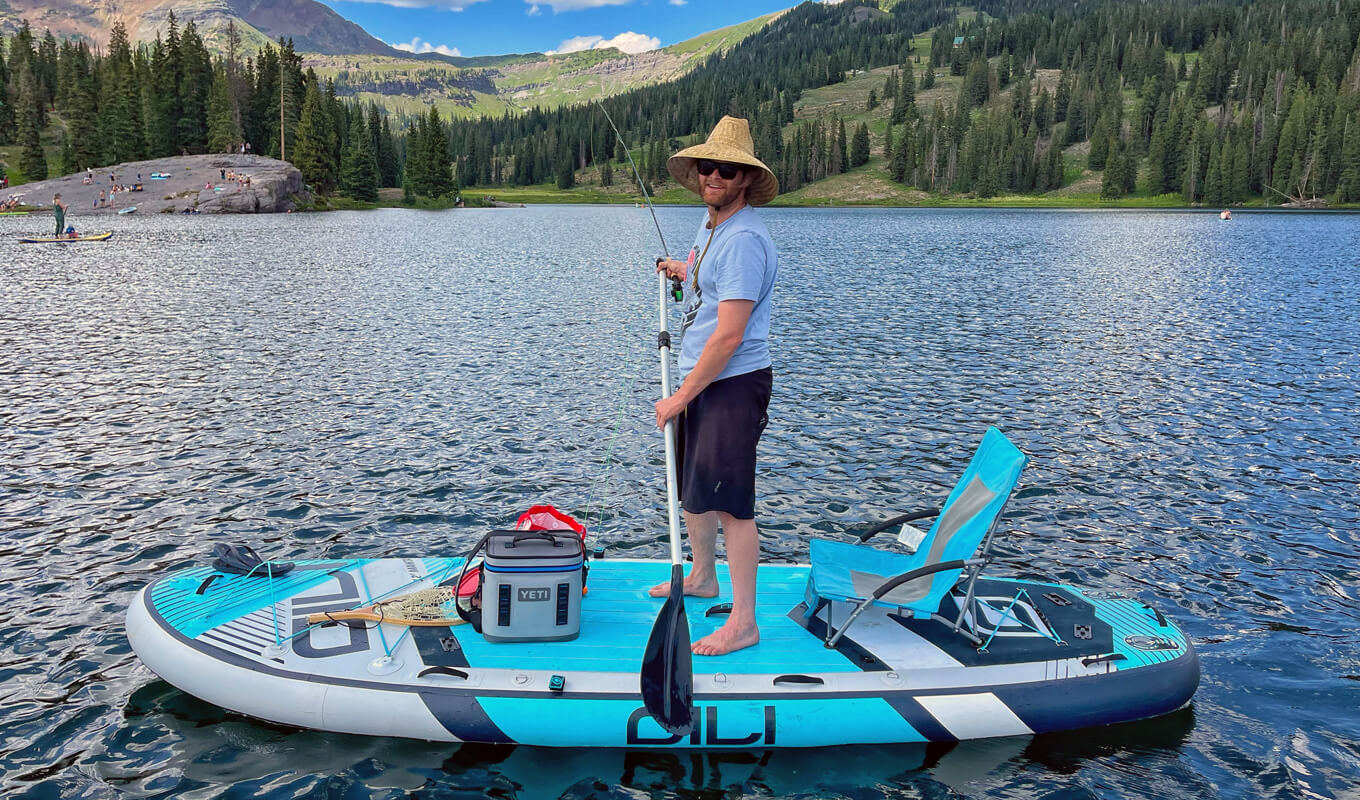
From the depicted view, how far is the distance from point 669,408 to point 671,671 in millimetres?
2050

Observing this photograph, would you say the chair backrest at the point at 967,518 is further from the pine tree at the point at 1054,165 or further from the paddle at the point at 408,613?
the pine tree at the point at 1054,165

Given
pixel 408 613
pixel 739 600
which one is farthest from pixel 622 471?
pixel 739 600

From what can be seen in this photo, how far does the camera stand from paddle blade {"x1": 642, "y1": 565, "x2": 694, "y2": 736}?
696 centimetres

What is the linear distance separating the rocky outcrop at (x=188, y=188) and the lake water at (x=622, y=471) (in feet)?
207

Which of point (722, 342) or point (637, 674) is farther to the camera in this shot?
point (637, 674)

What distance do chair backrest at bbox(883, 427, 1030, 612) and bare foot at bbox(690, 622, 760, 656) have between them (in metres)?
1.37

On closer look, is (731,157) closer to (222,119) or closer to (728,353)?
(728,353)

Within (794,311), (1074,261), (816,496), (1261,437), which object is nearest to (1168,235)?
(1074,261)

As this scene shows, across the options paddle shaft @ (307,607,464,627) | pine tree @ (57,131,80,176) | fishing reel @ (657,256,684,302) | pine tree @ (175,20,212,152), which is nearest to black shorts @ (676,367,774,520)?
fishing reel @ (657,256,684,302)

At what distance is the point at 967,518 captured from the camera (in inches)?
330

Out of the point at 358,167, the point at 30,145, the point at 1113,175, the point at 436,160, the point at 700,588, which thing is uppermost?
the point at 1113,175

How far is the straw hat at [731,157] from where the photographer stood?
7.09 meters

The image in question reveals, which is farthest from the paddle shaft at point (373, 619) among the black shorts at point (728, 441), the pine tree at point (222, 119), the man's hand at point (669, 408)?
the pine tree at point (222, 119)

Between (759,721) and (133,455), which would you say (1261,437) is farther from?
(133,455)
